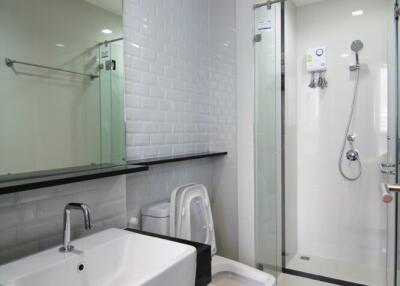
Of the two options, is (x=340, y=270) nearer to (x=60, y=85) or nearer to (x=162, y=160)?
(x=162, y=160)

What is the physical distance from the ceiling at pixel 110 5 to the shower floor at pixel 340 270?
2474 mm

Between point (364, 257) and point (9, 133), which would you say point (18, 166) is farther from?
point (364, 257)

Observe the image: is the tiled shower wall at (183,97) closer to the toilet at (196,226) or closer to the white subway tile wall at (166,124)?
the white subway tile wall at (166,124)

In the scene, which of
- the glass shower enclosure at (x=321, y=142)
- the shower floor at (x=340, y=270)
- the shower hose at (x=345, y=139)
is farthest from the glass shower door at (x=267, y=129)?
the shower hose at (x=345, y=139)

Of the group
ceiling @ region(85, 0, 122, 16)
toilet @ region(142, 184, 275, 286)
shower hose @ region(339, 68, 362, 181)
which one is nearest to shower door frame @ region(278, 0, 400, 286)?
shower hose @ region(339, 68, 362, 181)

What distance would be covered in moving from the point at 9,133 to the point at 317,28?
272 centimetres

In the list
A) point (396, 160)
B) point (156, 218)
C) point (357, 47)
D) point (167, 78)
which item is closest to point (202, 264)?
point (156, 218)

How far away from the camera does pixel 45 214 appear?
4.13ft

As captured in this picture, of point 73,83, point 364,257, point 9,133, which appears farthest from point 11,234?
point 364,257

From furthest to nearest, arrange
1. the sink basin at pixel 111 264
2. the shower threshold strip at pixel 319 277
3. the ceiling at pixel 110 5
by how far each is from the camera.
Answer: the shower threshold strip at pixel 319 277, the ceiling at pixel 110 5, the sink basin at pixel 111 264

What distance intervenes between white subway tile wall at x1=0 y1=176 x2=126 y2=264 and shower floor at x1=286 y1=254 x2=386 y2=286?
1.95m

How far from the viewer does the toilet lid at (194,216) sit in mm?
1826

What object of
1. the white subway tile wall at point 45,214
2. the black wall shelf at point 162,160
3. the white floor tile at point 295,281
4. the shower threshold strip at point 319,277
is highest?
the black wall shelf at point 162,160

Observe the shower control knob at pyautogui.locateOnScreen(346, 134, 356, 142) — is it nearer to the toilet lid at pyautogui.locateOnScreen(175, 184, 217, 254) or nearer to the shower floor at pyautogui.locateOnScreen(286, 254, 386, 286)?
the shower floor at pyautogui.locateOnScreen(286, 254, 386, 286)
